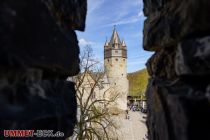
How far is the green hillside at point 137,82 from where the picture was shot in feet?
213

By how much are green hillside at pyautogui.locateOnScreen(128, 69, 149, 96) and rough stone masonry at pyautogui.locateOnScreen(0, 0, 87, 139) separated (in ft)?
199

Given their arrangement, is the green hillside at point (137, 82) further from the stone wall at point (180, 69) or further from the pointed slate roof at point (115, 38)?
the stone wall at point (180, 69)

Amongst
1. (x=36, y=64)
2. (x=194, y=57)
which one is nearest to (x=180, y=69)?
(x=194, y=57)

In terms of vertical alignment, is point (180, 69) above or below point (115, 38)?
below

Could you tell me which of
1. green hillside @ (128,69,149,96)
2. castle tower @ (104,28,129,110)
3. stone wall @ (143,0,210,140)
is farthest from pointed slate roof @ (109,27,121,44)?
stone wall @ (143,0,210,140)

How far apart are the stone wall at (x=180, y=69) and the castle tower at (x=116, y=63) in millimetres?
46289

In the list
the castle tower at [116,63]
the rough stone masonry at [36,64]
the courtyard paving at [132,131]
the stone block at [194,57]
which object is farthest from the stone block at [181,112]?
the castle tower at [116,63]

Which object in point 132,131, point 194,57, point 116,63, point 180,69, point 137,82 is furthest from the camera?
point 137,82

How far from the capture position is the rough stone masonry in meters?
2.08

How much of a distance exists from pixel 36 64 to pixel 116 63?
52.1 metres

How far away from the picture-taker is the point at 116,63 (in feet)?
178

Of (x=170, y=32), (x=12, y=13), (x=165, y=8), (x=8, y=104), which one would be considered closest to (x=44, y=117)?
(x=8, y=104)

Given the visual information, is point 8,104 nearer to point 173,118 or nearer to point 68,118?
point 68,118

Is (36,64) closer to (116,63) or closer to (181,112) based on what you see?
(181,112)
